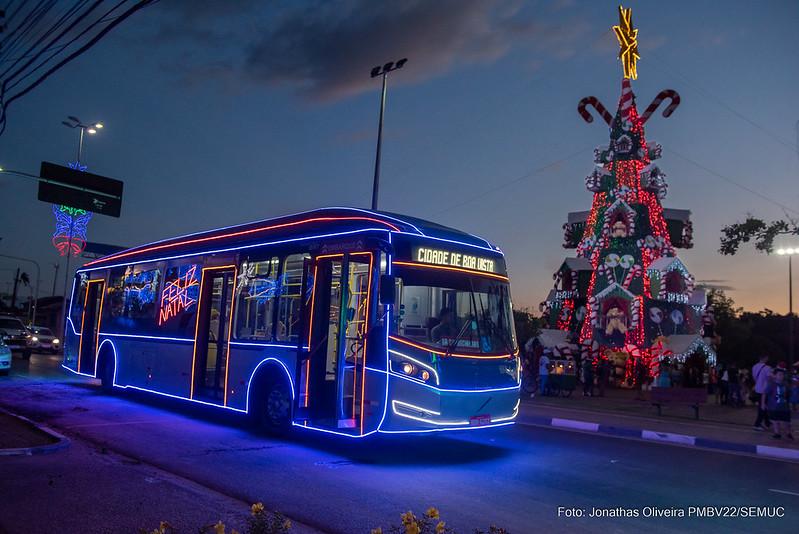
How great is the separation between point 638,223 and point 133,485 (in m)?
31.2

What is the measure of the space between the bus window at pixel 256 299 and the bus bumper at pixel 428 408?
123 inches

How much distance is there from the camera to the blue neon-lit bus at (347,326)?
928cm

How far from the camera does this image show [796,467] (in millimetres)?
11383

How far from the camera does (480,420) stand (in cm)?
977

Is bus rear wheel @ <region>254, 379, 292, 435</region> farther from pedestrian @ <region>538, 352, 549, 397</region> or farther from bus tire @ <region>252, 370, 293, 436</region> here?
pedestrian @ <region>538, 352, 549, 397</region>

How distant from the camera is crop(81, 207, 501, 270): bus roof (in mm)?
10289

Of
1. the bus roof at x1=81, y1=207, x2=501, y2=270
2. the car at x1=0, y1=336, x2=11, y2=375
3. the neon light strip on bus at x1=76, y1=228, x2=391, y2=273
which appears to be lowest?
the car at x1=0, y1=336, x2=11, y2=375

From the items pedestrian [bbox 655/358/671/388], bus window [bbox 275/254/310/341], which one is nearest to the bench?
pedestrian [bbox 655/358/671/388]

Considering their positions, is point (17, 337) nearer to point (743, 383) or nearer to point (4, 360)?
point (4, 360)

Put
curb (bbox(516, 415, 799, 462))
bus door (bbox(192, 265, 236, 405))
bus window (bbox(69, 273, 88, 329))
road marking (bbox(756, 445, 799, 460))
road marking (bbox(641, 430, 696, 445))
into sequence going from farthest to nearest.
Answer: bus window (bbox(69, 273, 88, 329)) → road marking (bbox(641, 430, 696, 445)) → curb (bbox(516, 415, 799, 462)) → road marking (bbox(756, 445, 799, 460)) → bus door (bbox(192, 265, 236, 405))

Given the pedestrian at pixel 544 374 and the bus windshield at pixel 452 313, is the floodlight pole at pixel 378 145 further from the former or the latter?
the bus windshield at pixel 452 313

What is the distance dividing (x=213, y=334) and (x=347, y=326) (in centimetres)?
406

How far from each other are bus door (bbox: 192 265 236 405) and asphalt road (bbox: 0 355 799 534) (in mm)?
742

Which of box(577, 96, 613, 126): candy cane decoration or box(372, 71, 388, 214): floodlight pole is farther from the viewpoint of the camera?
box(577, 96, 613, 126): candy cane decoration
